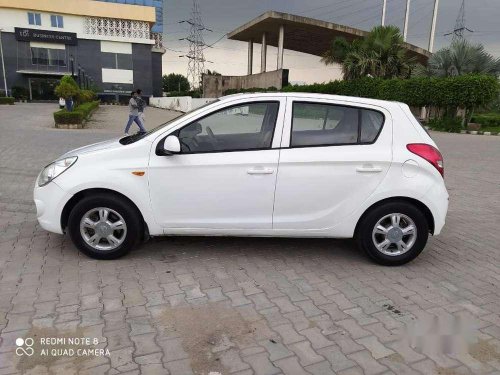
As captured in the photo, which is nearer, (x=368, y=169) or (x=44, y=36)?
(x=368, y=169)

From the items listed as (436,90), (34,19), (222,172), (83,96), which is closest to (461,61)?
(436,90)

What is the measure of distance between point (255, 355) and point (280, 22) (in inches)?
1736

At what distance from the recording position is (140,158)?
368 centimetres

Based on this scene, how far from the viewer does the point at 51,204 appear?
374 centimetres

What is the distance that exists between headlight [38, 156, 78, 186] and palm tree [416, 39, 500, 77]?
2679 cm

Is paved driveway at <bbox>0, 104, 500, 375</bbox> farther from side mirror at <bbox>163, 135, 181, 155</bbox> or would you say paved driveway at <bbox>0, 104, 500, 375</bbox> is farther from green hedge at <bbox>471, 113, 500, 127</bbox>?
green hedge at <bbox>471, 113, 500, 127</bbox>

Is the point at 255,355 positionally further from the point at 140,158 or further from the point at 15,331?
the point at 140,158

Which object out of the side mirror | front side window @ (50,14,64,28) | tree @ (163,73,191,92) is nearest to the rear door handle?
the side mirror

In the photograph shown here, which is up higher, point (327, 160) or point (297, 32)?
point (297, 32)

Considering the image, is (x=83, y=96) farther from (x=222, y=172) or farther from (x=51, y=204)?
(x=222, y=172)

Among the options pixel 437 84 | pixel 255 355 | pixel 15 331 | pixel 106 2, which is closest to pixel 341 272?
pixel 255 355

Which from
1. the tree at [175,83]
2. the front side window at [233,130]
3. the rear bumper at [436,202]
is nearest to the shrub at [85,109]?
the front side window at [233,130]

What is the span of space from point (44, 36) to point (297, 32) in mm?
35121

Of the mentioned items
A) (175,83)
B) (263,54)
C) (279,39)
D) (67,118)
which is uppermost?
(279,39)
